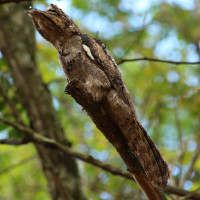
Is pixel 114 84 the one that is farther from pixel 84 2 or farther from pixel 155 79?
pixel 84 2

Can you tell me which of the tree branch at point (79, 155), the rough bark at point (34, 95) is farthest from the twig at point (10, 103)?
the rough bark at point (34, 95)

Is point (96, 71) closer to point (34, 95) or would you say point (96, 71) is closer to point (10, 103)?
point (10, 103)

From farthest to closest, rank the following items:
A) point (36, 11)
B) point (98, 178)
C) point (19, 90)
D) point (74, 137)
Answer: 1. point (74, 137)
2. point (98, 178)
3. point (19, 90)
4. point (36, 11)

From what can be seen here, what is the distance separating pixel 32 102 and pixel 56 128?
614mm

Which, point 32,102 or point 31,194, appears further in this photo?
point 31,194

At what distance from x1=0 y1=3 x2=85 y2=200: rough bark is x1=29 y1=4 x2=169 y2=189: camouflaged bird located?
87.1 inches

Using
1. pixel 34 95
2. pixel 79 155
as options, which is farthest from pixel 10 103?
pixel 79 155

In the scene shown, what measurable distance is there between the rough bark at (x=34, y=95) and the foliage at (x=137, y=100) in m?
0.25

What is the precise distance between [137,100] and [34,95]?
3458mm

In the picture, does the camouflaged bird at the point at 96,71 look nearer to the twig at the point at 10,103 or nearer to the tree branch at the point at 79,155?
the tree branch at the point at 79,155

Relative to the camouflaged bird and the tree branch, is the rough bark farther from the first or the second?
the camouflaged bird

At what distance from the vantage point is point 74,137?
348 inches

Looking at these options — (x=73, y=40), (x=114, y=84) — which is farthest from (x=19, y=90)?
(x=114, y=84)

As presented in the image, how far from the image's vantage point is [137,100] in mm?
8320
